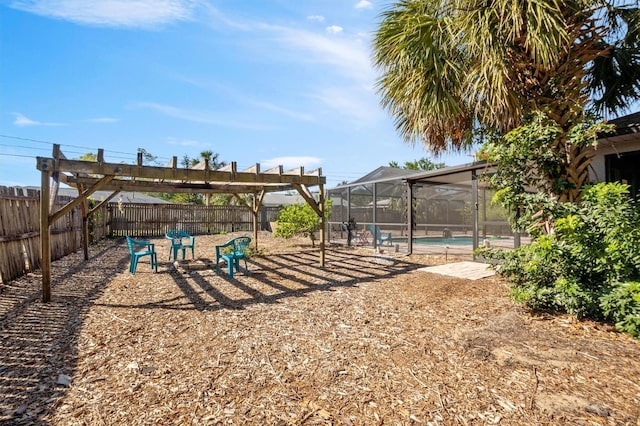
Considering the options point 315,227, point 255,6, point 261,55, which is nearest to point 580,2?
point 255,6

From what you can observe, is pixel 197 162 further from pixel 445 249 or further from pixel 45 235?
pixel 45 235

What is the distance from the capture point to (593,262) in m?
3.50

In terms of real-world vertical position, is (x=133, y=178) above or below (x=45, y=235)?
above

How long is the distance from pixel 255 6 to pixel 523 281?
663 centimetres

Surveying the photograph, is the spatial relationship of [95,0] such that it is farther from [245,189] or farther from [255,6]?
[245,189]

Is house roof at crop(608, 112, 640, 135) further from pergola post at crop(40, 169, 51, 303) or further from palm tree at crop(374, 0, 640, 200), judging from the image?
pergola post at crop(40, 169, 51, 303)

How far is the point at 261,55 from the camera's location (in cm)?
810

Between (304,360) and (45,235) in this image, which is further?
(45,235)

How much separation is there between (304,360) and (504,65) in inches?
→ 184

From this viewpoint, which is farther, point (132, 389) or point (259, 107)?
point (259, 107)

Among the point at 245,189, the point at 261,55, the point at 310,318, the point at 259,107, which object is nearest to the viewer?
the point at 310,318

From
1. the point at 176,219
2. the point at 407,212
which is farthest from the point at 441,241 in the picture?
the point at 176,219

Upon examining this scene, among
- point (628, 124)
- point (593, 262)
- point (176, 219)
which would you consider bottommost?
point (593, 262)

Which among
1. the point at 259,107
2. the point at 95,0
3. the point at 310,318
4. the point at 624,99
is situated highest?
the point at 259,107
